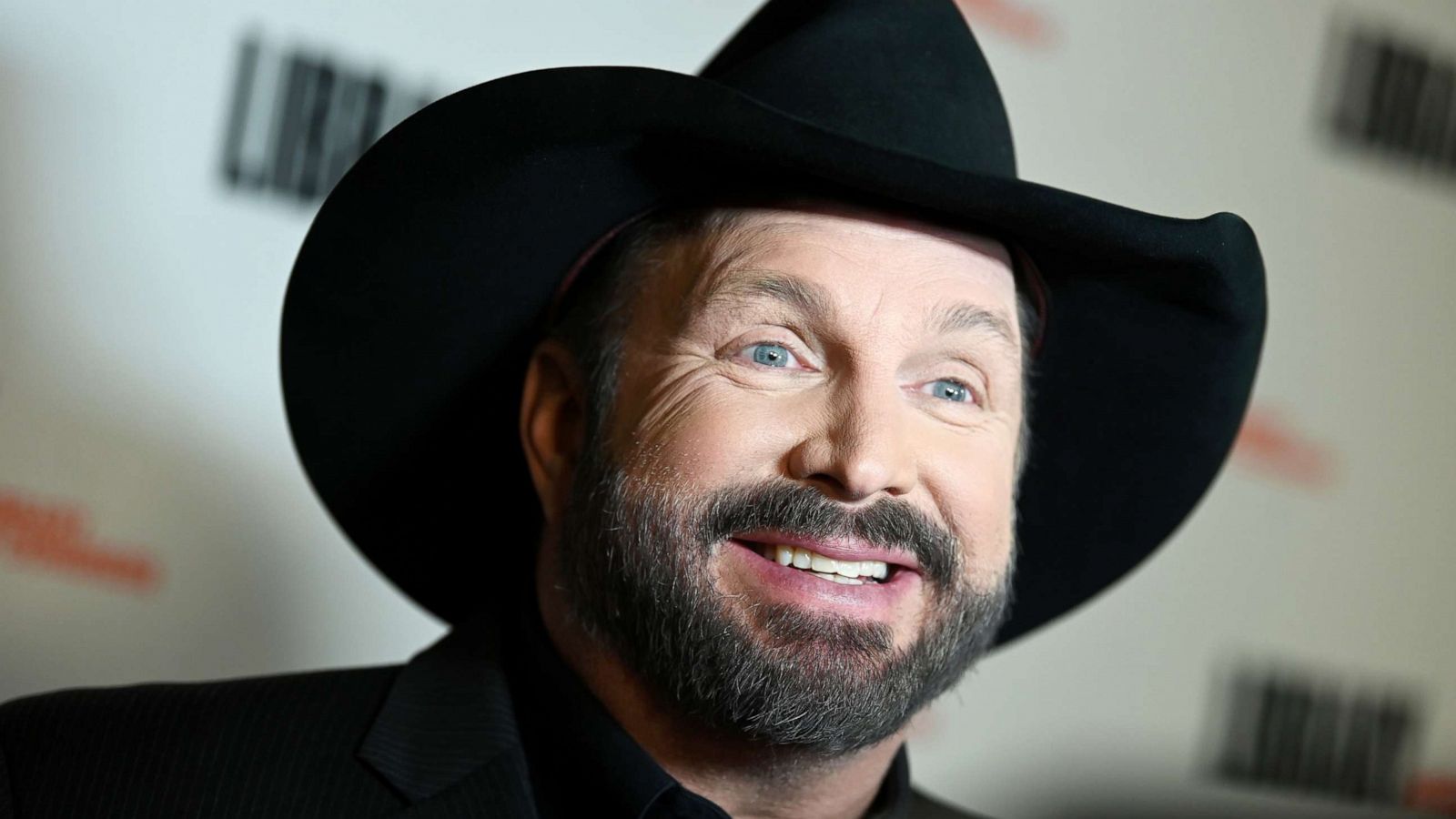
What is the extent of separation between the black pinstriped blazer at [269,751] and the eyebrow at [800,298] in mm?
380

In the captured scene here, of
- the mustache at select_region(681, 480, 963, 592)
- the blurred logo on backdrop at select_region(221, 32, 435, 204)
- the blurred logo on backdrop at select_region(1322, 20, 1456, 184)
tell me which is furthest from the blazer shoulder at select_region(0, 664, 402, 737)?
the blurred logo on backdrop at select_region(1322, 20, 1456, 184)

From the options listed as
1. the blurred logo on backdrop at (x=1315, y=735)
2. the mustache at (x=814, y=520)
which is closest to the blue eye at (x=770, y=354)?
the mustache at (x=814, y=520)

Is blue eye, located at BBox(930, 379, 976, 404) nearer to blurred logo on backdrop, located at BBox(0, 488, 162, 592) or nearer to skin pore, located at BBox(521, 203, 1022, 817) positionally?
skin pore, located at BBox(521, 203, 1022, 817)

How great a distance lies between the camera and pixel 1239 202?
2736mm

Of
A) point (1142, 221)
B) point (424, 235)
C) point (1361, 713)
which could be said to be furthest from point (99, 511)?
point (1361, 713)

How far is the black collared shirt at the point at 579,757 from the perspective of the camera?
4.41ft

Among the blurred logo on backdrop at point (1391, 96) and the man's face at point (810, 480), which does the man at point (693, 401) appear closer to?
the man's face at point (810, 480)

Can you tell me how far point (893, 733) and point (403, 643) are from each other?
849 millimetres

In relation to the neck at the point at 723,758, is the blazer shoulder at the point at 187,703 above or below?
below

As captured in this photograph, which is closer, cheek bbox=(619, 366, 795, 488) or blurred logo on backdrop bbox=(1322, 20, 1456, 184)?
cheek bbox=(619, 366, 795, 488)

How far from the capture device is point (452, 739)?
4.48 feet

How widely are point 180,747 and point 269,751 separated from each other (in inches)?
2.6

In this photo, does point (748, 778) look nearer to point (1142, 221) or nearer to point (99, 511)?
point (1142, 221)

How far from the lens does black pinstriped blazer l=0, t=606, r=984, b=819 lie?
1.28 meters
